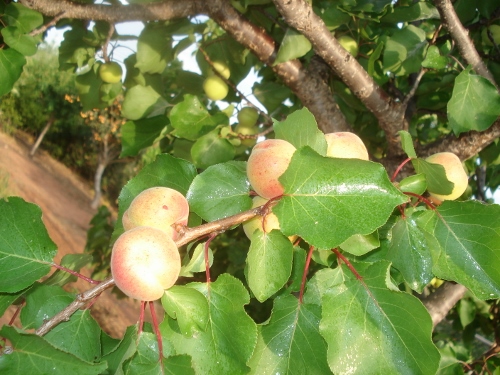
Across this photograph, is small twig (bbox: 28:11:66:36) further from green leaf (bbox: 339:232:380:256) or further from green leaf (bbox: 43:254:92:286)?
green leaf (bbox: 339:232:380:256)

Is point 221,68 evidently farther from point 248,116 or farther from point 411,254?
point 411,254

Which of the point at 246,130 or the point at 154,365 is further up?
the point at 154,365

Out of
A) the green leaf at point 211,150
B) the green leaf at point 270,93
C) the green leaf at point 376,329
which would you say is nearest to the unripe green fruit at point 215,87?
the green leaf at point 270,93

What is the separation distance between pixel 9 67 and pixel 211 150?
0.74 m

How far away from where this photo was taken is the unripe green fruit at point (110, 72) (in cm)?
188

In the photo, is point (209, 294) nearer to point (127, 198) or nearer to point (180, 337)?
point (180, 337)

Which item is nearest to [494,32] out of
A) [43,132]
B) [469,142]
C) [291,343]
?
[469,142]

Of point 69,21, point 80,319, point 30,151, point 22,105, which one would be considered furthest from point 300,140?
point 22,105

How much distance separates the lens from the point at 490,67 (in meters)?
1.59

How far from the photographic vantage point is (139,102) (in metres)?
1.70

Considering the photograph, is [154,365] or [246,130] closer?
[154,365]

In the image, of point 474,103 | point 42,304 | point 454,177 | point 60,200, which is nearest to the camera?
point 42,304

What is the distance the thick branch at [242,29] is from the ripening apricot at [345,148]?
643mm

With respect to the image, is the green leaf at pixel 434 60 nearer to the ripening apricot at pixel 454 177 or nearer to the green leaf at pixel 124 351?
the ripening apricot at pixel 454 177
